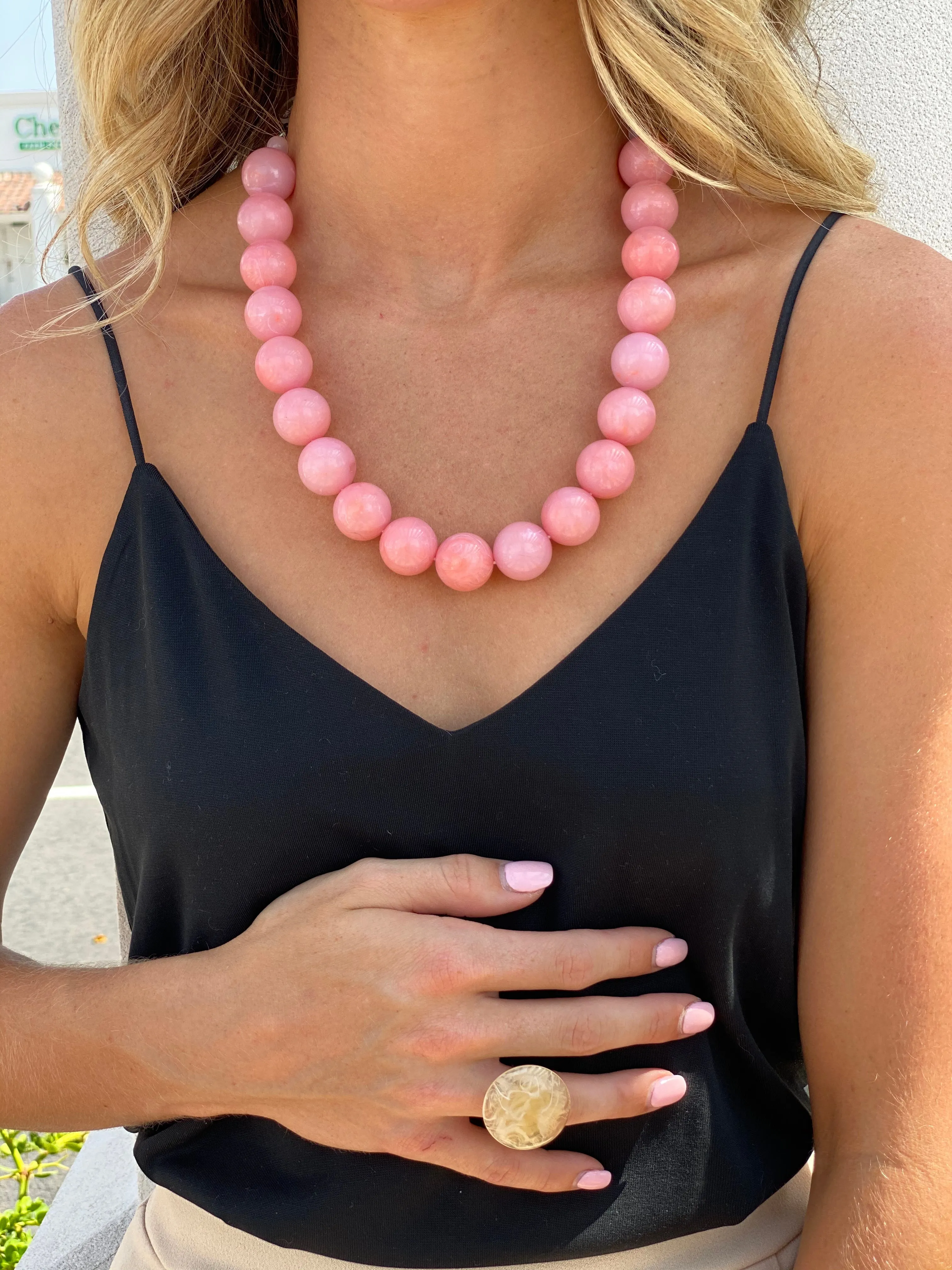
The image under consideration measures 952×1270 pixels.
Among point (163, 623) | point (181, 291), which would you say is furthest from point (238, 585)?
point (181, 291)

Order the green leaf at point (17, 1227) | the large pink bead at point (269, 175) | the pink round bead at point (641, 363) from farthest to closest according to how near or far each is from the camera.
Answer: the green leaf at point (17, 1227)
the large pink bead at point (269, 175)
the pink round bead at point (641, 363)

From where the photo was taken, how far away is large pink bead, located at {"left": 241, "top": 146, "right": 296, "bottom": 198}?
183cm

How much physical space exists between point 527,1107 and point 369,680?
51 centimetres

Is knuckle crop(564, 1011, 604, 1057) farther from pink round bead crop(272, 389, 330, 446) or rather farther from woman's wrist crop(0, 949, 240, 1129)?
pink round bead crop(272, 389, 330, 446)

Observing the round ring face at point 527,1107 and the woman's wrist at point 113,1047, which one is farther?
the woman's wrist at point 113,1047

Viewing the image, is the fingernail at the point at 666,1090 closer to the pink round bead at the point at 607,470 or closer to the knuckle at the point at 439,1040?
the knuckle at the point at 439,1040

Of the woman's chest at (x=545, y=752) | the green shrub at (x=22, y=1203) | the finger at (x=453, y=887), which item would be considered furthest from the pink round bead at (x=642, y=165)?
the green shrub at (x=22, y=1203)

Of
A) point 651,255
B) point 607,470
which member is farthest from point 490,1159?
A: point 651,255

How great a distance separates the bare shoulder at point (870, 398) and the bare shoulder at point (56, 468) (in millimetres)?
855

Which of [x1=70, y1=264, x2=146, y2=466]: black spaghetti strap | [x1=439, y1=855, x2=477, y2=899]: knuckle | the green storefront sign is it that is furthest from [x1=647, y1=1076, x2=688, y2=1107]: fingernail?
the green storefront sign

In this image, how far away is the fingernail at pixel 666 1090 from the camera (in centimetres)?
141

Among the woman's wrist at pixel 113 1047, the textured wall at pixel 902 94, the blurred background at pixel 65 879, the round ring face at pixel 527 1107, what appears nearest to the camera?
the round ring face at pixel 527 1107

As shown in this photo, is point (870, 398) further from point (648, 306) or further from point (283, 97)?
point (283, 97)

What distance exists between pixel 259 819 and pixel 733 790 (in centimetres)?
54
